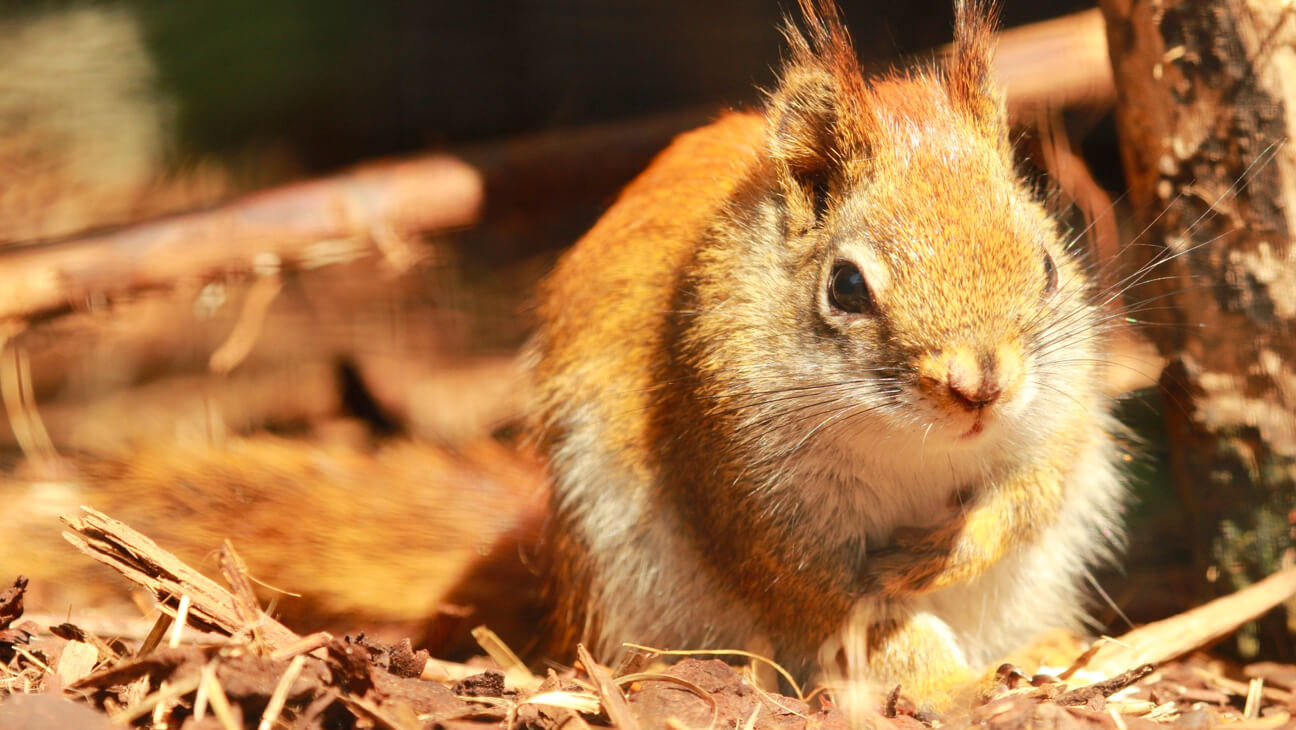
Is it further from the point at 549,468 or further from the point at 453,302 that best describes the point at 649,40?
the point at 549,468

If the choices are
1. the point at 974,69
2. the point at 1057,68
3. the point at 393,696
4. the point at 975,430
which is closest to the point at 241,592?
the point at 393,696

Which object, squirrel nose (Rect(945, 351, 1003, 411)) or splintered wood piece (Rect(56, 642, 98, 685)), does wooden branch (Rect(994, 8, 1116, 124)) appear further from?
splintered wood piece (Rect(56, 642, 98, 685))

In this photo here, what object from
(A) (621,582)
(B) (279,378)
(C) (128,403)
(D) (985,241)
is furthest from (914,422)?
(C) (128,403)

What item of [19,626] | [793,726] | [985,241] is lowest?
[793,726]

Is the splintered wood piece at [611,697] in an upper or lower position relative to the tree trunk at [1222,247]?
lower

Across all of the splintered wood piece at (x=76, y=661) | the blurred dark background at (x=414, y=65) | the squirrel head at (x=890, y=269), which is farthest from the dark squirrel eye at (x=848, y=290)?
the blurred dark background at (x=414, y=65)

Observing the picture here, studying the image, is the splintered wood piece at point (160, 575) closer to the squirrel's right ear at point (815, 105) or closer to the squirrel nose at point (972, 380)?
the squirrel nose at point (972, 380)
